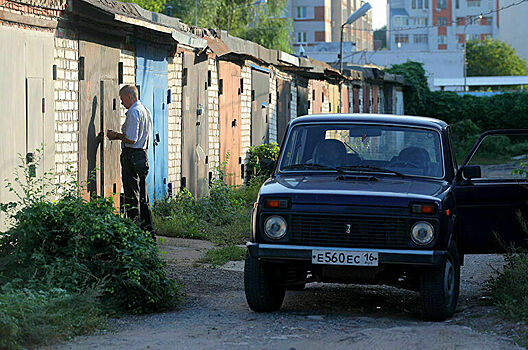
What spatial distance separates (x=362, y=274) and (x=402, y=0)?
109988 millimetres

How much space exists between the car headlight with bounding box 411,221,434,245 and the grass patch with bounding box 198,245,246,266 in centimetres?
369

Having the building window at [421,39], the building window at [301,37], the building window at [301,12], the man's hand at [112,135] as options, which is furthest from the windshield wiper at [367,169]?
the building window at [421,39]

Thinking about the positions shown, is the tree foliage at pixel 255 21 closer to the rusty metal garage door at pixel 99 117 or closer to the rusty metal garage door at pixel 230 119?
the rusty metal garage door at pixel 230 119

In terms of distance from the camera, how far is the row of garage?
357 inches

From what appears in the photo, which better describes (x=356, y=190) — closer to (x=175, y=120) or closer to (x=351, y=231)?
(x=351, y=231)

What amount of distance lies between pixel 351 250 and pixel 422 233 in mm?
548

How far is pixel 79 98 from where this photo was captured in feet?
34.0

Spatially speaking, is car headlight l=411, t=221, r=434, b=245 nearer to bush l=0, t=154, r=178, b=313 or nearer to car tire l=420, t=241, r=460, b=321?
car tire l=420, t=241, r=460, b=321

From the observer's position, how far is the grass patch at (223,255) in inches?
392

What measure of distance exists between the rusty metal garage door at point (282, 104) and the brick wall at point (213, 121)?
5.92m

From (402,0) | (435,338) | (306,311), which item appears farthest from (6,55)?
(402,0)

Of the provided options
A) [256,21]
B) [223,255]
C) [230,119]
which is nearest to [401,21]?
[256,21]

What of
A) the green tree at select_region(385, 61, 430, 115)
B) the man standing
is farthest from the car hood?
the green tree at select_region(385, 61, 430, 115)

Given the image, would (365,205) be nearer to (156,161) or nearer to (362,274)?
(362,274)
